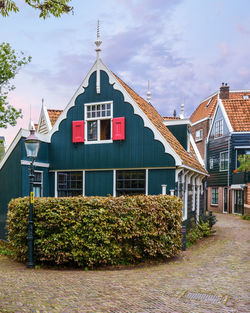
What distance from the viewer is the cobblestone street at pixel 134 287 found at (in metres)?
5.54

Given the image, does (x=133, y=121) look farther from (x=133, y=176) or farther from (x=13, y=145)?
(x=13, y=145)

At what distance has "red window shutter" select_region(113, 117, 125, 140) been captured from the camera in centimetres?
1352

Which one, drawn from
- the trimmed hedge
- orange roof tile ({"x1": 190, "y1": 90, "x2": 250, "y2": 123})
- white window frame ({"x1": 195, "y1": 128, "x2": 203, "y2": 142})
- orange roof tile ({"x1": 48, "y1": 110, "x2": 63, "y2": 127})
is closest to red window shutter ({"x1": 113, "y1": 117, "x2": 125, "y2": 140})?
the trimmed hedge

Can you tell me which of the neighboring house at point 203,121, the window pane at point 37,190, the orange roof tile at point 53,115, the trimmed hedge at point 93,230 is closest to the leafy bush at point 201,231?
the trimmed hedge at point 93,230

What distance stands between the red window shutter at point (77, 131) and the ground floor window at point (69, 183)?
5.29 ft

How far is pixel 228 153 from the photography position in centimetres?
2691

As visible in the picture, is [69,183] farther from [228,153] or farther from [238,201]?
[228,153]

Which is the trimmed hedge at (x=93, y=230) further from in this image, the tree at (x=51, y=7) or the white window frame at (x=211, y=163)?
the white window frame at (x=211, y=163)

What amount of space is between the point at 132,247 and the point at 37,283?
3402 millimetres

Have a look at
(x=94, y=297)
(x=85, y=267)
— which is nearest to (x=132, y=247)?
(x=85, y=267)

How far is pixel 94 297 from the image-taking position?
6.04 meters

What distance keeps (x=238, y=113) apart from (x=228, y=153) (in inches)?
145

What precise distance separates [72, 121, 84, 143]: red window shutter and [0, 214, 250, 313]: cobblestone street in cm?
599

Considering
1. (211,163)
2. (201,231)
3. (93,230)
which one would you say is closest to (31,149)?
(93,230)
